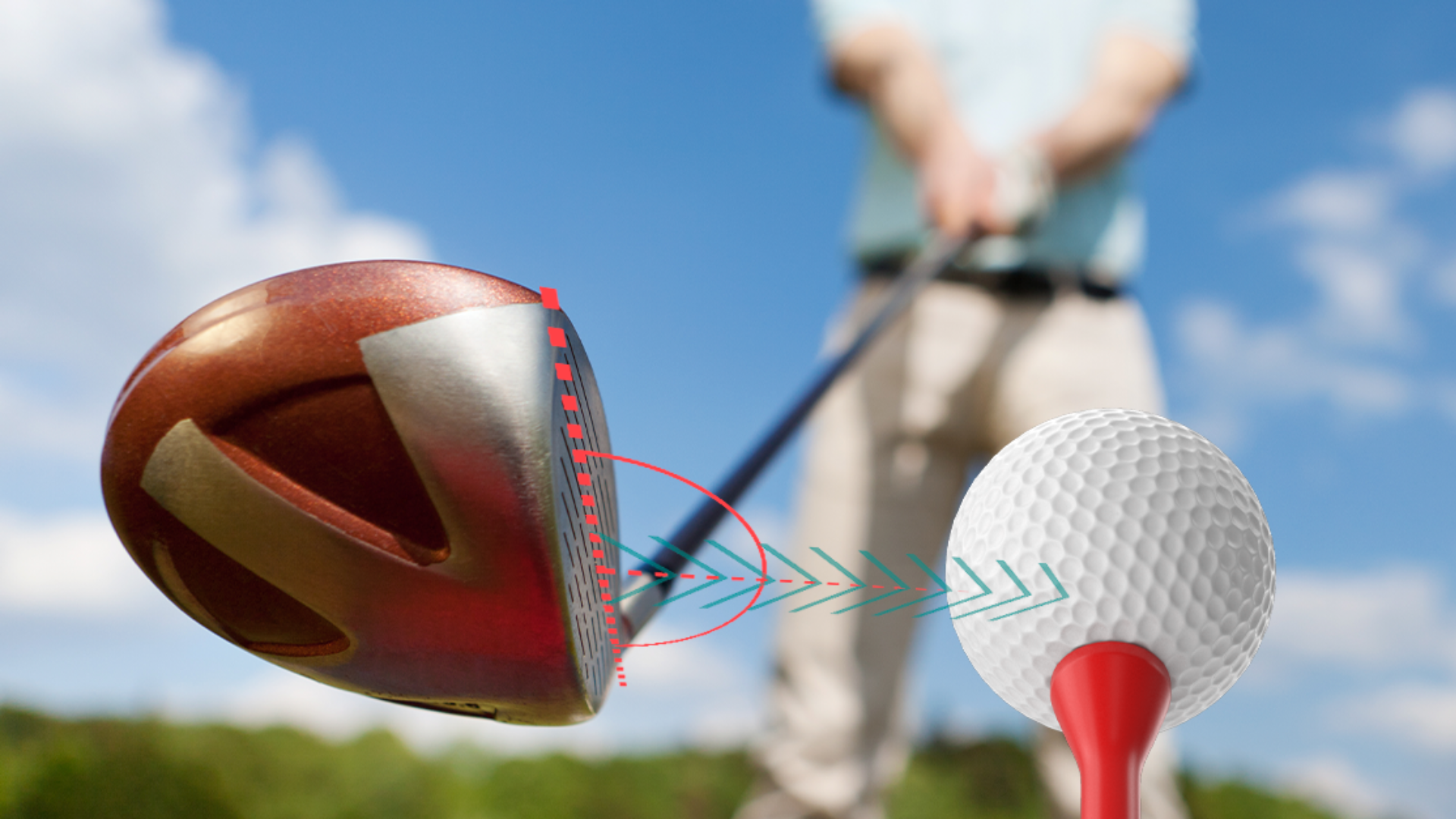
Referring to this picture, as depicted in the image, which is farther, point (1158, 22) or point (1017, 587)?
point (1158, 22)

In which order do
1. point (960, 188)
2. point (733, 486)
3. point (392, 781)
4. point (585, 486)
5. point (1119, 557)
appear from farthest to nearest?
1. point (392, 781)
2. point (960, 188)
3. point (733, 486)
4. point (585, 486)
5. point (1119, 557)

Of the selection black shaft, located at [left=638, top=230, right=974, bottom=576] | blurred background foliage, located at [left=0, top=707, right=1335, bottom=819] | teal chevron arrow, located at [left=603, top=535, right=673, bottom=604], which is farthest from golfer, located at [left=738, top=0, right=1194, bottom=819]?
teal chevron arrow, located at [left=603, top=535, right=673, bottom=604]

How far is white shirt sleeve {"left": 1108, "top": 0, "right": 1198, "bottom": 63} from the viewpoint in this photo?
223 cm

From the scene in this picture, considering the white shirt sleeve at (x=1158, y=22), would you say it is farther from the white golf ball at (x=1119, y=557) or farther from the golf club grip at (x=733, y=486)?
the white golf ball at (x=1119, y=557)

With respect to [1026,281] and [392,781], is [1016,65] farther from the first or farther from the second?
[392,781]

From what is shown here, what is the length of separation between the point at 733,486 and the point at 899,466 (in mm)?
1233

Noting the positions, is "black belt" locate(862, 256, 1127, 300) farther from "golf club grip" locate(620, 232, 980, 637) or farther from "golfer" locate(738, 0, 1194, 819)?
"golf club grip" locate(620, 232, 980, 637)

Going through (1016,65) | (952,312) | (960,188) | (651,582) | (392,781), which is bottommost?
(392,781)

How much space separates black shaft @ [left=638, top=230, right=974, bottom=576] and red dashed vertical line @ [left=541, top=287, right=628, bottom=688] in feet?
0.13

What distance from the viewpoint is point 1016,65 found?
90.2 inches

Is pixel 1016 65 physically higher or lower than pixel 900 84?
higher

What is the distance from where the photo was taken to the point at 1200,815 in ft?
11.4

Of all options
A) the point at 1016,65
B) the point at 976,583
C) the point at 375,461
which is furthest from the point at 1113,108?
the point at 375,461

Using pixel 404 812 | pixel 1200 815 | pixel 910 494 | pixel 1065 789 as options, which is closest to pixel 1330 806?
pixel 1200 815
